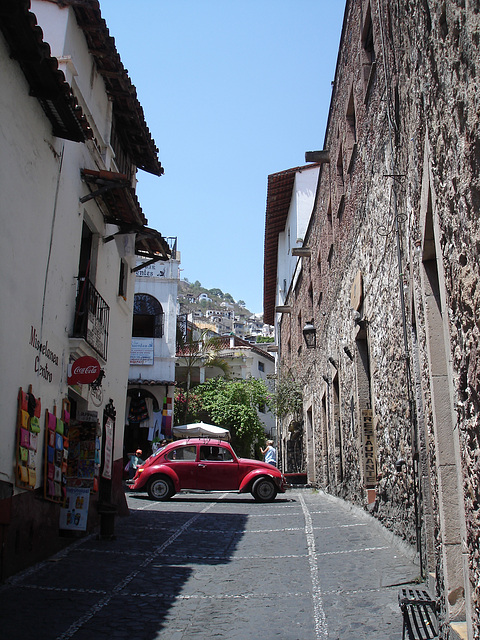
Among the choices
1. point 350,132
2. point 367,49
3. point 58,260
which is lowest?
point 58,260

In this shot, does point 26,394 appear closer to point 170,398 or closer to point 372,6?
point 372,6

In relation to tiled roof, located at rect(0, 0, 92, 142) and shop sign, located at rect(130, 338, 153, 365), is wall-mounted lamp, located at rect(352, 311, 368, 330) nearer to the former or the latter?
Result: tiled roof, located at rect(0, 0, 92, 142)

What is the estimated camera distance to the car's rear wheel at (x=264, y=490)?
45.3ft

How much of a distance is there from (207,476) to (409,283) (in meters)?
8.98

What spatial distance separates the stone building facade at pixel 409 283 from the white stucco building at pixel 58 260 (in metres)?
3.73

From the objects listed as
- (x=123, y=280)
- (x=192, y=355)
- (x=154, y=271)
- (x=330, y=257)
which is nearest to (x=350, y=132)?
(x=330, y=257)

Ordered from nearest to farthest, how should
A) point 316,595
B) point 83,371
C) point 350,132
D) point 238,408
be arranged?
point 316,595
point 83,371
point 350,132
point 238,408

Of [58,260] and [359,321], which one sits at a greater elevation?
[58,260]

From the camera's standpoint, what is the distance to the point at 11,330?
6.61 m

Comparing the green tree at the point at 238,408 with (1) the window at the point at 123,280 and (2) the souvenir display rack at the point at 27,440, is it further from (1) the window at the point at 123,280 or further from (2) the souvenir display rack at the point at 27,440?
(2) the souvenir display rack at the point at 27,440

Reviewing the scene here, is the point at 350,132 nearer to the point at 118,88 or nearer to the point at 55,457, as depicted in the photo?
the point at 118,88

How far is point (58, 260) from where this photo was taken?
8.27m

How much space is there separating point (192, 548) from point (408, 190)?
16.6 feet

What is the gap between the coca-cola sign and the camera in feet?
28.0
